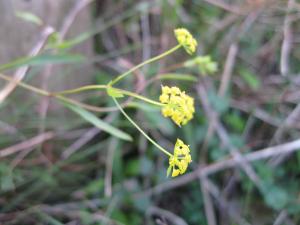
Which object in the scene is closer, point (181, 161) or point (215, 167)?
point (181, 161)

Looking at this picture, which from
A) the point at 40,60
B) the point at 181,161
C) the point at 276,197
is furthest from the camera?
the point at 276,197

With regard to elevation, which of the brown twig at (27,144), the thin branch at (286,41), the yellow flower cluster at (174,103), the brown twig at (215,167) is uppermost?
the thin branch at (286,41)

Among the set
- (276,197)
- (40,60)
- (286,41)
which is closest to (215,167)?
(276,197)

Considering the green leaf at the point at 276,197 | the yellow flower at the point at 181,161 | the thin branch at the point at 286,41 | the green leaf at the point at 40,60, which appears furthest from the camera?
the thin branch at the point at 286,41

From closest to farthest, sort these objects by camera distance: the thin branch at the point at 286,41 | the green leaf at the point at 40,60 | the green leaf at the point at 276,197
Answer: the green leaf at the point at 40,60, the green leaf at the point at 276,197, the thin branch at the point at 286,41

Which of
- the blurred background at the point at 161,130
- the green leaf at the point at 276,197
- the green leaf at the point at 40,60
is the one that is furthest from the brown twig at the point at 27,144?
the green leaf at the point at 276,197

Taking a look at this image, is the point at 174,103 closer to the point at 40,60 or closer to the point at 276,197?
the point at 40,60

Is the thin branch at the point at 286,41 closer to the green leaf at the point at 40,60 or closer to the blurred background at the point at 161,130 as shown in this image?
the blurred background at the point at 161,130

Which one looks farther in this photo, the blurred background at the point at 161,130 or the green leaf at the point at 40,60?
the blurred background at the point at 161,130
